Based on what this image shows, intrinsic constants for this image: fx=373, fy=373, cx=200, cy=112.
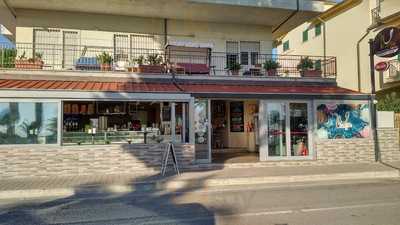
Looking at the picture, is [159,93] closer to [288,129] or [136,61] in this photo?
[136,61]

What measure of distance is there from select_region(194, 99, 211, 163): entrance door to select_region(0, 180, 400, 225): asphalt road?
387 centimetres

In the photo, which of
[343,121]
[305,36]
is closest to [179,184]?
[343,121]

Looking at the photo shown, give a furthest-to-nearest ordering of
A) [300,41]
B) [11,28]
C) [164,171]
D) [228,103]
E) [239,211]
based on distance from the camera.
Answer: [300,41], [228,103], [11,28], [164,171], [239,211]

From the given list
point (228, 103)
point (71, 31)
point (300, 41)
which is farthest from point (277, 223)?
point (300, 41)

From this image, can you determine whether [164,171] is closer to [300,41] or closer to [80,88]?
[80,88]

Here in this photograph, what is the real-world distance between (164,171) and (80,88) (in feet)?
14.0

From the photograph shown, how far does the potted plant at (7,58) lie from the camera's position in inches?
593

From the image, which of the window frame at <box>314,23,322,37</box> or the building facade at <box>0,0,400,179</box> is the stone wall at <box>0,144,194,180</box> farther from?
the window frame at <box>314,23,322,37</box>

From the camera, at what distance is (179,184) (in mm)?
11258

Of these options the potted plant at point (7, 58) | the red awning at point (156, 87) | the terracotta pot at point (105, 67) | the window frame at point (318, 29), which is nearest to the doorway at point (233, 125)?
the red awning at point (156, 87)

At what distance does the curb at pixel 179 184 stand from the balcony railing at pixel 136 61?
6328mm

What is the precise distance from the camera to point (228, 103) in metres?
19.5

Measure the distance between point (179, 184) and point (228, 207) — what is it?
328cm

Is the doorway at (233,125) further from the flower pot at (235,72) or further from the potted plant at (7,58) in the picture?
the potted plant at (7,58)
